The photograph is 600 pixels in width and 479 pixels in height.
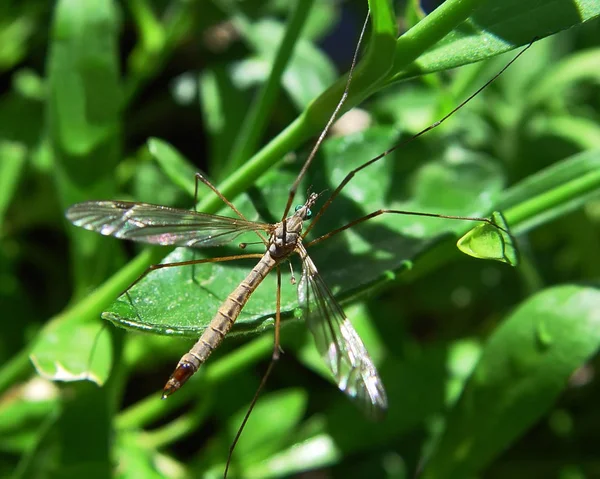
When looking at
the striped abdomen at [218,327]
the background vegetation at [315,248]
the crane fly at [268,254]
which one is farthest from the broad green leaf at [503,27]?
the striped abdomen at [218,327]

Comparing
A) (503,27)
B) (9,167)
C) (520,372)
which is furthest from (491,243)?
(9,167)

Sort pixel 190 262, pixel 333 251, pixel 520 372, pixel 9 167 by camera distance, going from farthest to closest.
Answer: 1. pixel 9 167
2. pixel 520 372
3. pixel 333 251
4. pixel 190 262

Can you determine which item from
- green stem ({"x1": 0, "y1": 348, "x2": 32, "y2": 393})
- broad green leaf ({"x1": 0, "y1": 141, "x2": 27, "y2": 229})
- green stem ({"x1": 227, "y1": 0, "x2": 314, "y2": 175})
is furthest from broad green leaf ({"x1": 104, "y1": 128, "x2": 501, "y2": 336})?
broad green leaf ({"x1": 0, "y1": 141, "x2": 27, "y2": 229})

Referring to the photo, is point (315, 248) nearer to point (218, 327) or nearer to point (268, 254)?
point (268, 254)

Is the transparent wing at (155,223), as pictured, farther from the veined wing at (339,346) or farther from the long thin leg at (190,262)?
the veined wing at (339,346)

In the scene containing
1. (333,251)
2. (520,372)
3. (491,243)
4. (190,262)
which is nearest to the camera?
(491,243)

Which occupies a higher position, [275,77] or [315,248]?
[275,77]

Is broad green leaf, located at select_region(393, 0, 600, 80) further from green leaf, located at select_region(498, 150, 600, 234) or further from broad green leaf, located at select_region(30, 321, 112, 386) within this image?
broad green leaf, located at select_region(30, 321, 112, 386)
